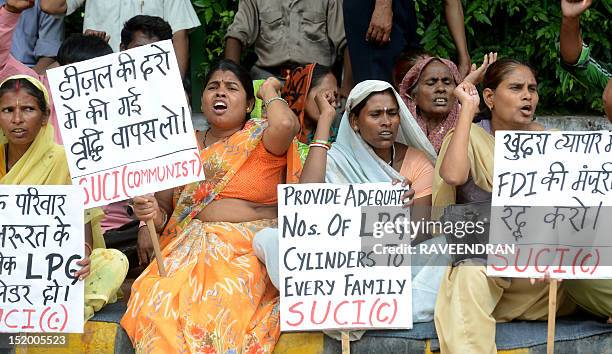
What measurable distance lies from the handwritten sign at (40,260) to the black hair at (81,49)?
1531 millimetres

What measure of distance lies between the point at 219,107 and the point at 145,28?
129 centimetres

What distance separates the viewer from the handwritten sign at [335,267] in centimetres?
450

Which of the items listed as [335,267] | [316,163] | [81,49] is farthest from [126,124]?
[81,49]

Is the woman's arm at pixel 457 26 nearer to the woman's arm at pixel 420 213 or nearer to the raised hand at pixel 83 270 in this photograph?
the woman's arm at pixel 420 213

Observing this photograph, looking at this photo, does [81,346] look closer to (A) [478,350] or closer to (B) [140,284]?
(B) [140,284]

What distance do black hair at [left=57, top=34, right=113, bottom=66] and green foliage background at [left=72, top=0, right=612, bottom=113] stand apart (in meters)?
1.33

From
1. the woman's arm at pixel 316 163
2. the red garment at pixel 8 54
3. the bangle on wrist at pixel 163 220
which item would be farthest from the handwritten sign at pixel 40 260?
the red garment at pixel 8 54

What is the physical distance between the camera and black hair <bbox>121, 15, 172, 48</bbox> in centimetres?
636

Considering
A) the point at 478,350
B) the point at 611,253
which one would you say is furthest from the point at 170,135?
the point at 611,253

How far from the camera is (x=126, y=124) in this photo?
15.3ft

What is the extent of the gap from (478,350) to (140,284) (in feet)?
4.75

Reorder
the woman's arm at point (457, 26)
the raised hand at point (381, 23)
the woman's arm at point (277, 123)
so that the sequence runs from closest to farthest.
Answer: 1. the woman's arm at point (277, 123)
2. the raised hand at point (381, 23)
3. the woman's arm at point (457, 26)

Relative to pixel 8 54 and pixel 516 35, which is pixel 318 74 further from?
pixel 516 35

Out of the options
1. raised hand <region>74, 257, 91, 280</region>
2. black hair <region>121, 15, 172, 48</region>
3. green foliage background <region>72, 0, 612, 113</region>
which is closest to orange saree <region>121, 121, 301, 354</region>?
raised hand <region>74, 257, 91, 280</region>
